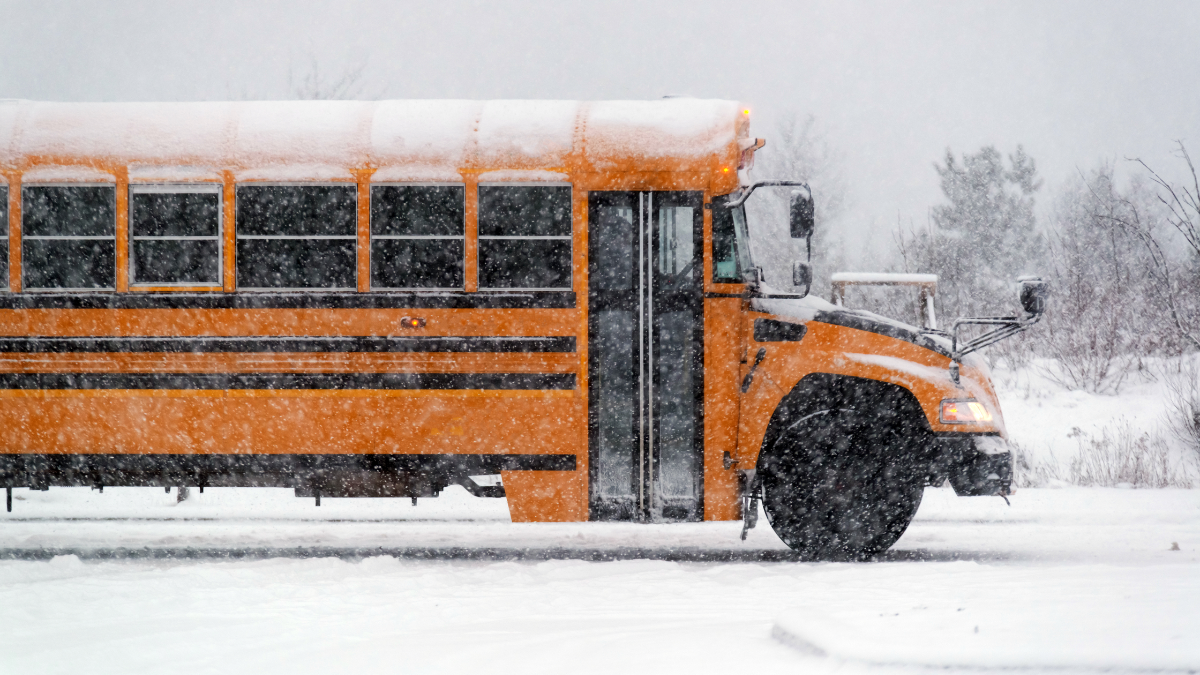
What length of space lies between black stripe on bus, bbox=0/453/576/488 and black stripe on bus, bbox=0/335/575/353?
0.67 metres

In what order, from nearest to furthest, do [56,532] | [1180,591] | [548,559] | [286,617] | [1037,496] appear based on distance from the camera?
[1180,591] → [286,617] → [548,559] → [56,532] → [1037,496]

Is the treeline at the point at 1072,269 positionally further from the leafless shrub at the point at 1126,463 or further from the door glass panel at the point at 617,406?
the door glass panel at the point at 617,406

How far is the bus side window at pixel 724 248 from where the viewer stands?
23.4 ft

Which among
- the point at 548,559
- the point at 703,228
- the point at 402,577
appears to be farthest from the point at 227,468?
the point at 703,228

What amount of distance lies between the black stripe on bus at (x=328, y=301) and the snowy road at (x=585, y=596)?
1581 mm

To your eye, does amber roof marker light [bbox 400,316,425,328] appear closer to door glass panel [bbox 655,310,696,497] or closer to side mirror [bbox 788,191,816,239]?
door glass panel [bbox 655,310,696,497]

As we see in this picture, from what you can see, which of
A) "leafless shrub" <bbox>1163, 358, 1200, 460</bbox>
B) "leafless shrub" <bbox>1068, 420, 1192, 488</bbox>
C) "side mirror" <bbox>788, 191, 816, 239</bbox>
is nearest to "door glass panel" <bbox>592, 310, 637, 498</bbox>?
"side mirror" <bbox>788, 191, 816, 239</bbox>

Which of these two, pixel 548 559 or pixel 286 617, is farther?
pixel 548 559

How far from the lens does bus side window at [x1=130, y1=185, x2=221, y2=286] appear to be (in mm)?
7059

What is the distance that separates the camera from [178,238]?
709 centimetres

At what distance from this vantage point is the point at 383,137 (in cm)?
716

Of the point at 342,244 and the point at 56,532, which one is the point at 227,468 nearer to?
the point at 342,244

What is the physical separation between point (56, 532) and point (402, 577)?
4.03m

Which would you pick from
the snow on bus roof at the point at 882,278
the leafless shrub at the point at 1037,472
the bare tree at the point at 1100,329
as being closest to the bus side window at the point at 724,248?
the snow on bus roof at the point at 882,278
